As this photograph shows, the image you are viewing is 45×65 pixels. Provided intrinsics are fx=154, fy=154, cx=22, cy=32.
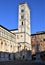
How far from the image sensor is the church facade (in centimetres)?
3978

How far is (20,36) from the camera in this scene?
44312mm

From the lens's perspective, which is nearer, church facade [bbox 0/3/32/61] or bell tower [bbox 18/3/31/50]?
church facade [bbox 0/3/32/61]

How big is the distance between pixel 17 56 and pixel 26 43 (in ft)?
14.6

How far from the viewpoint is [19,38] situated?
146 feet

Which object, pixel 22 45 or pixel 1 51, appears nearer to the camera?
pixel 1 51

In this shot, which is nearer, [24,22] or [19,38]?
[19,38]

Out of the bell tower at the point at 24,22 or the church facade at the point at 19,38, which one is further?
the bell tower at the point at 24,22

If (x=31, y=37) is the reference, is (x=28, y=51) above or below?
below

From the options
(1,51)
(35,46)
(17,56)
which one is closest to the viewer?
(1,51)

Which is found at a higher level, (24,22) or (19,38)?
(24,22)

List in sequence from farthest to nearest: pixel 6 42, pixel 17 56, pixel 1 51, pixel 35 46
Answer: pixel 35 46, pixel 17 56, pixel 6 42, pixel 1 51

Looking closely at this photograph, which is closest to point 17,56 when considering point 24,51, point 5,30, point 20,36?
point 24,51

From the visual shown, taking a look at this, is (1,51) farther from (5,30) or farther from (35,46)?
(35,46)

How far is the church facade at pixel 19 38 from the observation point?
3978 cm
